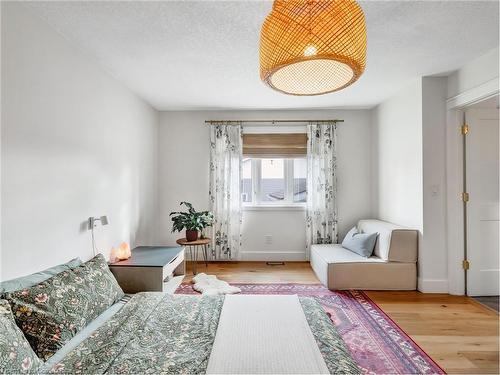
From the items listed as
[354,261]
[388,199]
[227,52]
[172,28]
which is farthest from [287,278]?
[172,28]

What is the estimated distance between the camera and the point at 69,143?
2303 millimetres

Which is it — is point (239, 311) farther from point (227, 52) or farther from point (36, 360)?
point (227, 52)

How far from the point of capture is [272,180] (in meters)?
4.62

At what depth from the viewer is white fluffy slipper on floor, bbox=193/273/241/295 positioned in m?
3.22

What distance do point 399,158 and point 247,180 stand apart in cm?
227

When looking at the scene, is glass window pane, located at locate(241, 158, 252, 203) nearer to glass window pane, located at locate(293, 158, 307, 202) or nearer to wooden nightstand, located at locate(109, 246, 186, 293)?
glass window pane, located at locate(293, 158, 307, 202)

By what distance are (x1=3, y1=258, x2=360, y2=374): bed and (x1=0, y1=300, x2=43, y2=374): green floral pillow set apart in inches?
1.6

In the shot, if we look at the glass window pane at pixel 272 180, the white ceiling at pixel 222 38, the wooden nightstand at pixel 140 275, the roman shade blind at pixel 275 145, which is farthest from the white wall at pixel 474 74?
the wooden nightstand at pixel 140 275

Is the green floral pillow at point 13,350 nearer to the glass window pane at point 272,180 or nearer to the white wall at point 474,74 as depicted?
the glass window pane at point 272,180

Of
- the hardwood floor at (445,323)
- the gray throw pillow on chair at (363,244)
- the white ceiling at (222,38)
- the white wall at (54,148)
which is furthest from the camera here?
the gray throw pillow on chair at (363,244)

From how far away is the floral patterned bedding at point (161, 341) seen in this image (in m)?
1.20

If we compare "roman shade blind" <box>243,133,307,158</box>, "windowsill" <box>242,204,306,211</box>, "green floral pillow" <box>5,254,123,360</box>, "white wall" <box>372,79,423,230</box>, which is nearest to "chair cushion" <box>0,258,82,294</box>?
"green floral pillow" <box>5,254,123,360</box>

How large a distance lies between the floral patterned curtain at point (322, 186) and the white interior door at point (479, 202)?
1691 mm

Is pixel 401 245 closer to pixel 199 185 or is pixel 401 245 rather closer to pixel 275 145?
pixel 275 145
